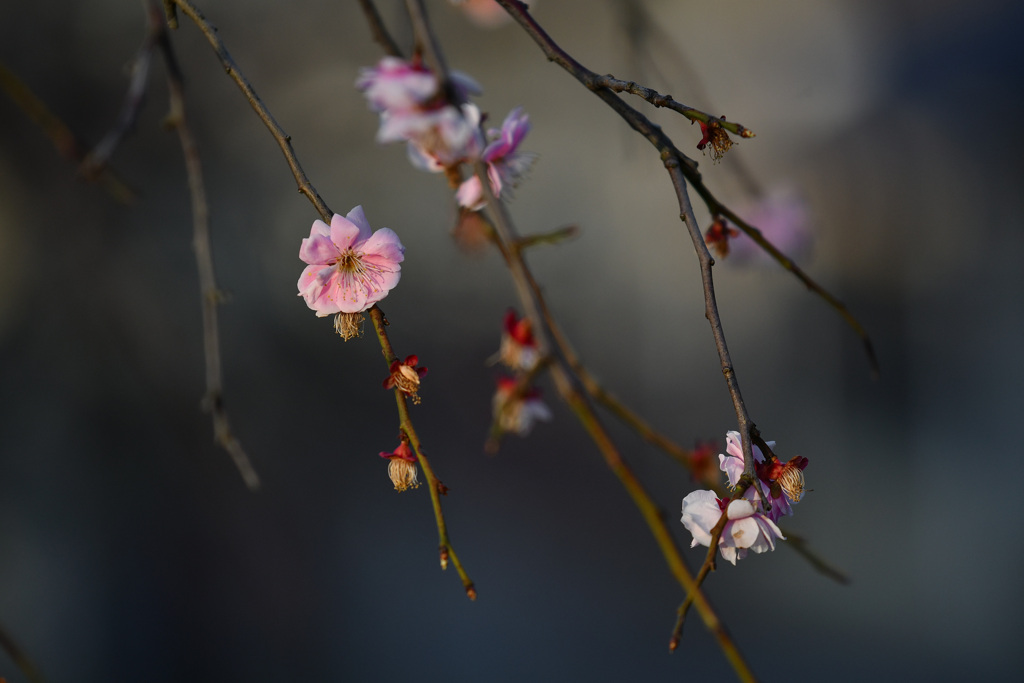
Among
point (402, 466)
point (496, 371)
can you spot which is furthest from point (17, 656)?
point (496, 371)

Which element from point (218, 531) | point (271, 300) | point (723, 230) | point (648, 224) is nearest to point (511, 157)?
point (723, 230)

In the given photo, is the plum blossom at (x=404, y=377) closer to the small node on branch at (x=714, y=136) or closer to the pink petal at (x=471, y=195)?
the pink petal at (x=471, y=195)

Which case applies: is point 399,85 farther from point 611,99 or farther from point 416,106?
point 611,99

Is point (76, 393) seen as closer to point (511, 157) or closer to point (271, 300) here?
point (271, 300)

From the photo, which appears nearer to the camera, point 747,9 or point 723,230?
point 723,230

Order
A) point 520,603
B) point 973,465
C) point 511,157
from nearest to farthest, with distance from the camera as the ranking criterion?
point 511,157 < point 973,465 < point 520,603

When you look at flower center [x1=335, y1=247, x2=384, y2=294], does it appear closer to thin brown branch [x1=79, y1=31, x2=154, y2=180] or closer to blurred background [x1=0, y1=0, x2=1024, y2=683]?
thin brown branch [x1=79, y1=31, x2=154, y2=180]
